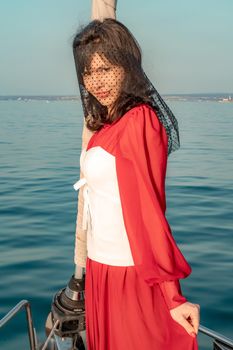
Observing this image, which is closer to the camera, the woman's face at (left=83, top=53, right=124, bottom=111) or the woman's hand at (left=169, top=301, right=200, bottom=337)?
the woman's hand at (left=169, top=301, right=200, bottom=337)

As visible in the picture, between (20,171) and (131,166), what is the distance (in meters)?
13.3

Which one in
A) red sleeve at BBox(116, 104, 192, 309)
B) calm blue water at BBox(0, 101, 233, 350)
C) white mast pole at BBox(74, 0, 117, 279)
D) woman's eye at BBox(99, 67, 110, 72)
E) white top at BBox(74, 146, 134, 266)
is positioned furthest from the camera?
calm blue water at BBox(0, 101, 233, 350)

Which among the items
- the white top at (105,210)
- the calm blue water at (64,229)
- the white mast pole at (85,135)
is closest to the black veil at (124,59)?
the white top at (105,210)

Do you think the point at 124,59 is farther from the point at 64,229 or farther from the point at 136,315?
the point at 64,229

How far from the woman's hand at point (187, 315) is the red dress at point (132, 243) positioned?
0.09 ft

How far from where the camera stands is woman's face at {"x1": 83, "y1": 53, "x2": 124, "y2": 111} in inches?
86.5

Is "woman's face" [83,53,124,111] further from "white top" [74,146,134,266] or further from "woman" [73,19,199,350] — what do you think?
"white top" [74,146,134,266]

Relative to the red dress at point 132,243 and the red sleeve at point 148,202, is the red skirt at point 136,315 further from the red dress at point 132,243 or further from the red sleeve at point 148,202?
the red sleeve at point 148,202

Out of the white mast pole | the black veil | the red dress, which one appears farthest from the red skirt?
the white mast pole

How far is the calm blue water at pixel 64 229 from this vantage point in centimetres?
589

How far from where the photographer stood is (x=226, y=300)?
585cm

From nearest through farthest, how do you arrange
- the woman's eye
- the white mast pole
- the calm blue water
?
1. the woman's eye
2. the white mast pole
3. the calm blue water

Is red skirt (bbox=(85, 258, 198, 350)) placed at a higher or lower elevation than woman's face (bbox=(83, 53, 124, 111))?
lower

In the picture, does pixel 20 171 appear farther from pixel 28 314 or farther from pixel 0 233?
pixel 28 314
